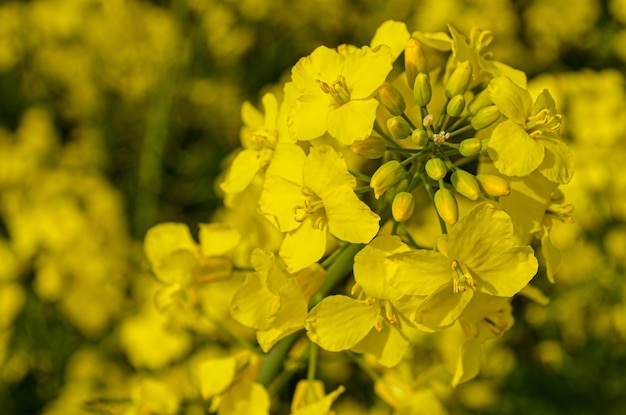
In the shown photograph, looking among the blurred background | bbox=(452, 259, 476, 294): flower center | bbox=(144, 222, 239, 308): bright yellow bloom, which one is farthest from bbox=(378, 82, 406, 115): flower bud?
the blurred background

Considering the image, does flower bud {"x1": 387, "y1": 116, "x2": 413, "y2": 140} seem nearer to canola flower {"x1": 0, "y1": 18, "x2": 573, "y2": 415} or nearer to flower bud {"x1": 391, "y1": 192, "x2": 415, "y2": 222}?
canola flower {"x1": 0, "y1": 18, "x2": 573, "y2": 415}

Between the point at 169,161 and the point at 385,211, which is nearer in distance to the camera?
the point at 385,211

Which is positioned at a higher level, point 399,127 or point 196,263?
point 399,127

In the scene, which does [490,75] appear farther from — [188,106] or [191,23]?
[188,106]

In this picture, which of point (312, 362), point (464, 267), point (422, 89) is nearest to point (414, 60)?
point (422, 89)

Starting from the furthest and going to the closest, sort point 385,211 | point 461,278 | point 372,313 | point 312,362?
point 312,362 < point 385,211 < point 372,313 < point 461,278

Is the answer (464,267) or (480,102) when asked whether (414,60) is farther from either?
(464,267)

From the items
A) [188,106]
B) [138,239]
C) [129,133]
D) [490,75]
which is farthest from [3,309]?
[490,75]
